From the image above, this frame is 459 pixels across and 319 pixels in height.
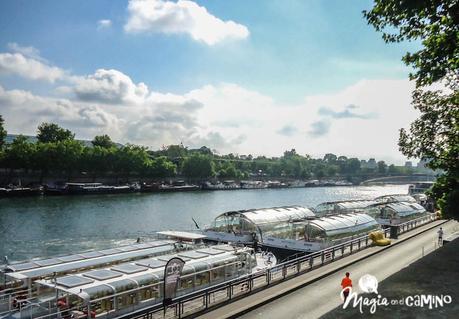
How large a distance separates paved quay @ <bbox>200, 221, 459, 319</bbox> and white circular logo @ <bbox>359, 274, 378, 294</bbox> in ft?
2.82

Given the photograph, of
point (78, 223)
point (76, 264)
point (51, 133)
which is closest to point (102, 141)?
point (51, 133)

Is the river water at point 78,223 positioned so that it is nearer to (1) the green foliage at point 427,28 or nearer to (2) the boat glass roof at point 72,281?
(2) the boat glass roof at point 72,281

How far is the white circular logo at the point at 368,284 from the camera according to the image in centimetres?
2491

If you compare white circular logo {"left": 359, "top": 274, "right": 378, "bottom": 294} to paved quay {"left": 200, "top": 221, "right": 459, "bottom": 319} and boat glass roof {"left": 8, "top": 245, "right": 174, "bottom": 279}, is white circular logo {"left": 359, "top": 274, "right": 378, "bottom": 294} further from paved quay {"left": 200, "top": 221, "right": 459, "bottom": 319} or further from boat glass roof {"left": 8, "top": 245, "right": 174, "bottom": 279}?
boat glass roof {"left": 8, "top": 245, "right": 174, "bottom": 279}

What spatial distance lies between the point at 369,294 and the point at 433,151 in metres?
17.6

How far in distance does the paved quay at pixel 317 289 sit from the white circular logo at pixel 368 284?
0.86m

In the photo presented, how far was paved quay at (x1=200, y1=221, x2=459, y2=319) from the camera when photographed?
22.3m

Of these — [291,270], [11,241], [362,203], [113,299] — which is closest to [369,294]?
[291,270]

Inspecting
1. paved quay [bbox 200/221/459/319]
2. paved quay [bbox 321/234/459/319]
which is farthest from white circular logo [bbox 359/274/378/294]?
paved quay [bbox 200/221/459/319]

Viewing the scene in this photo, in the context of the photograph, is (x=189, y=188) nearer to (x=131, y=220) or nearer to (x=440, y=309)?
(x=131, y=220)

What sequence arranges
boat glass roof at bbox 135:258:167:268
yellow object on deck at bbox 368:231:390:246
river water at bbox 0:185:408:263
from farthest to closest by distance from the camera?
1. river water at bbox 0:185:408:263
2. yellow object on deck at bbox 368:231:390:246
3. boat glass roof at bbox 135:258:167:268

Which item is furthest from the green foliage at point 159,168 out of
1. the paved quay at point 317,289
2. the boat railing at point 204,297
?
the boat railing at point 204,297

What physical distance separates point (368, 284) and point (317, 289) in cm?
317

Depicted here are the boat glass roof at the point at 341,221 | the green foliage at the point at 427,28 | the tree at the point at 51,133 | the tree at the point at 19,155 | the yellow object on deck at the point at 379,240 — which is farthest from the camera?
the tree at the point at 51,133
